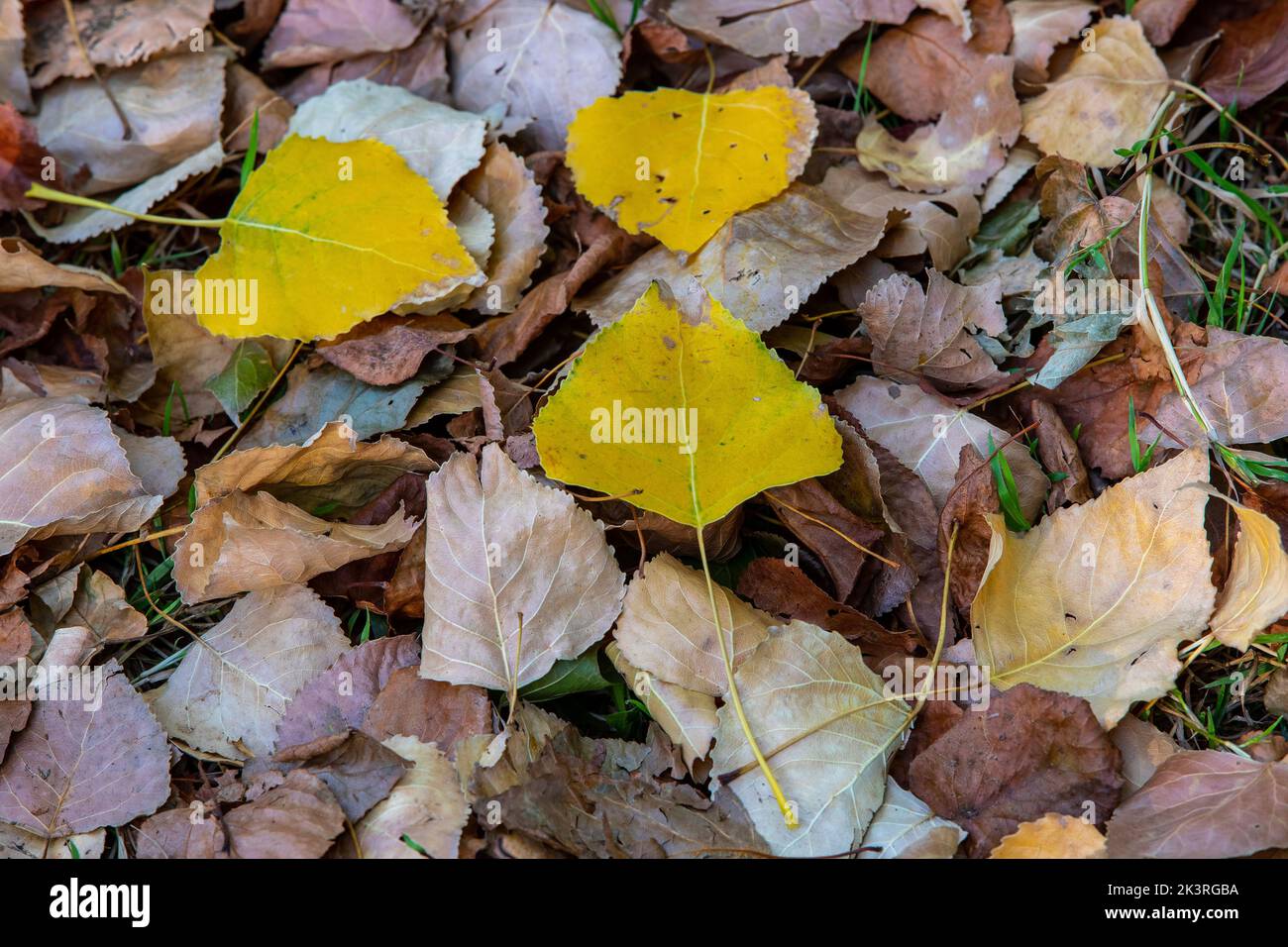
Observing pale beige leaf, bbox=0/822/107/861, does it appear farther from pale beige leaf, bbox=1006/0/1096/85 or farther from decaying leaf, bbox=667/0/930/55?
pale beige leaf, bbox=1006/0/1096/85

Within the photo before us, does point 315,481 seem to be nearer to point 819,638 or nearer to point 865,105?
point 819,638

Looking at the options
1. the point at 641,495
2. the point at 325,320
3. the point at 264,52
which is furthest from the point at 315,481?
the point at 264,52

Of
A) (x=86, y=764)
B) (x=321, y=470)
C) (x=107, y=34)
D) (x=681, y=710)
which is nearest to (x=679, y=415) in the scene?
(x=681, y=710)

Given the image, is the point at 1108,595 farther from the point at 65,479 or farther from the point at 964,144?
the point at 65,479

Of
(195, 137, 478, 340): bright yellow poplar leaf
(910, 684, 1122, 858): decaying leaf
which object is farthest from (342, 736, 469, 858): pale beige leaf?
(195, 137, 478, 340): bright yellow poplar leaf

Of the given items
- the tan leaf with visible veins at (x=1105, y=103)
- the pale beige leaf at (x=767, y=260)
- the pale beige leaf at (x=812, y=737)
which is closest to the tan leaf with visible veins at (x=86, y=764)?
the pale beige leaf at (x=812, y=737)

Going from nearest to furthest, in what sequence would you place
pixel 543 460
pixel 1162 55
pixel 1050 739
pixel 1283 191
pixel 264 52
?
1. pixel 1050 739
2. pixel 543 460
3. pixel 1283 191
4. pixel 1162 55
5. pixel 264 52
